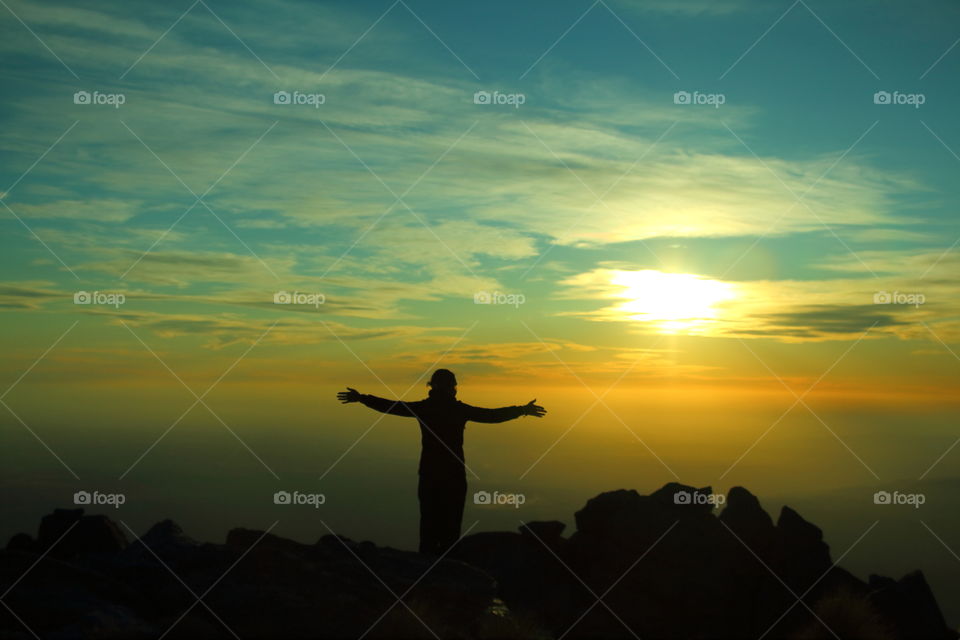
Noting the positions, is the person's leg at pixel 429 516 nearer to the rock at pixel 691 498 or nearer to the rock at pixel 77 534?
the rock at pixel 691 498

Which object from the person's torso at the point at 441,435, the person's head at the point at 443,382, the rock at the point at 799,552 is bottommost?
the rock at the point at 799,552

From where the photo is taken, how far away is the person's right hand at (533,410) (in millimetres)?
16906

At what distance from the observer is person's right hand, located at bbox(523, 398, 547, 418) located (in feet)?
55.5

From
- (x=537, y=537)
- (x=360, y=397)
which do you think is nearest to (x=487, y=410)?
(x=360, y=397)

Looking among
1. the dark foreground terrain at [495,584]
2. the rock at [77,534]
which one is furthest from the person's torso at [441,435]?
the rock at [77,534]

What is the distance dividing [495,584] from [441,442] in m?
3.09

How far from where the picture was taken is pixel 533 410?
55.7 feet

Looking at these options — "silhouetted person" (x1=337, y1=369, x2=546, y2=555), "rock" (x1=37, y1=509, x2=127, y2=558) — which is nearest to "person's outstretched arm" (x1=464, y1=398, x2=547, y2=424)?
"silhouetted person" (x1=337, y1=369, x2=546, y2=555)

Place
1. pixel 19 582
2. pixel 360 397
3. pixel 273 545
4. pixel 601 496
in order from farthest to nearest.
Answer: pixel 601 496 → pixel 360 397 → pixel 273 545 → pixel 19 582

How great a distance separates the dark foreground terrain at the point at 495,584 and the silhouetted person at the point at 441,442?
5.47ft

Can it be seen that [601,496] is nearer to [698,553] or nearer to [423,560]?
[698,553]

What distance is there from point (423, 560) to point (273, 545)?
98.6 inches

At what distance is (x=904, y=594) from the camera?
1683 centimetres

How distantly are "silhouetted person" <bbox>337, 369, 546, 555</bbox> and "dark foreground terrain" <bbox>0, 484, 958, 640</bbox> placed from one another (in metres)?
1.67
